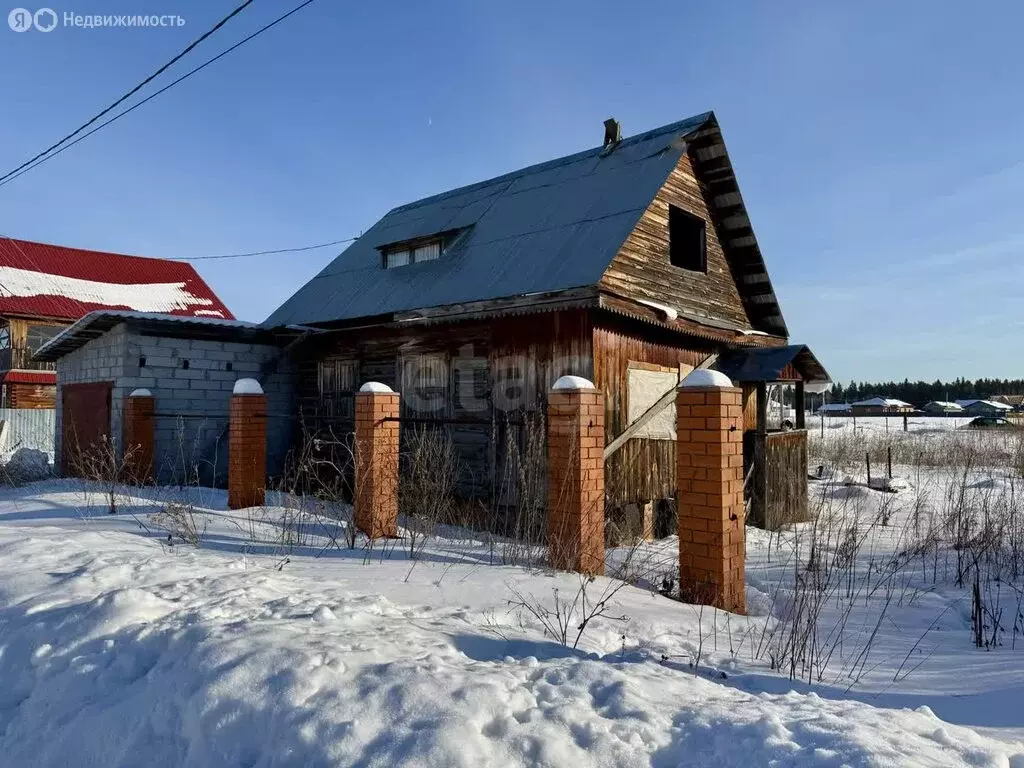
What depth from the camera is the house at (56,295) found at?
22.0 metres

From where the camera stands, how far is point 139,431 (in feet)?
32.8

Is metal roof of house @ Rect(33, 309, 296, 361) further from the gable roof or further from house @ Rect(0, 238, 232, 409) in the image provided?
house @ Rect(0, 238, 232, 409)

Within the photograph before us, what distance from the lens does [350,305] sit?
12.0 metres

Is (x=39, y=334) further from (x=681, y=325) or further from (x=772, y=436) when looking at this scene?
(x=772, y=436)

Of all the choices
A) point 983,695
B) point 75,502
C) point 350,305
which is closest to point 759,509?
point 983,695

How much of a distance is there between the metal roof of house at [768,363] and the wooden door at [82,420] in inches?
410

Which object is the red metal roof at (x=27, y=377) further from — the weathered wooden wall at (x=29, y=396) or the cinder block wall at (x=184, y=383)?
the cinder block wall at (x=184, y=383)

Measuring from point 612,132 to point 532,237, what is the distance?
310 centimetres

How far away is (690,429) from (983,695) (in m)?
2.36

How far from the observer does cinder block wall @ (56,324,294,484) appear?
1050 cm

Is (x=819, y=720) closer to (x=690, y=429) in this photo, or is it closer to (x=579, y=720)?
(x=579, y=720)

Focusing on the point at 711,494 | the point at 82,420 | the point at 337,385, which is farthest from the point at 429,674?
the point at 82,420

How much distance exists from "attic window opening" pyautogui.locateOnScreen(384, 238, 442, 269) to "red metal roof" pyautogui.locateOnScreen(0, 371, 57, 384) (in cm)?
1668

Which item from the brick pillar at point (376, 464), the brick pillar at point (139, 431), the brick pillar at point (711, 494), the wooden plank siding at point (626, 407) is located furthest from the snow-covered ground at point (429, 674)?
the brick pillar at point (139, 431)
